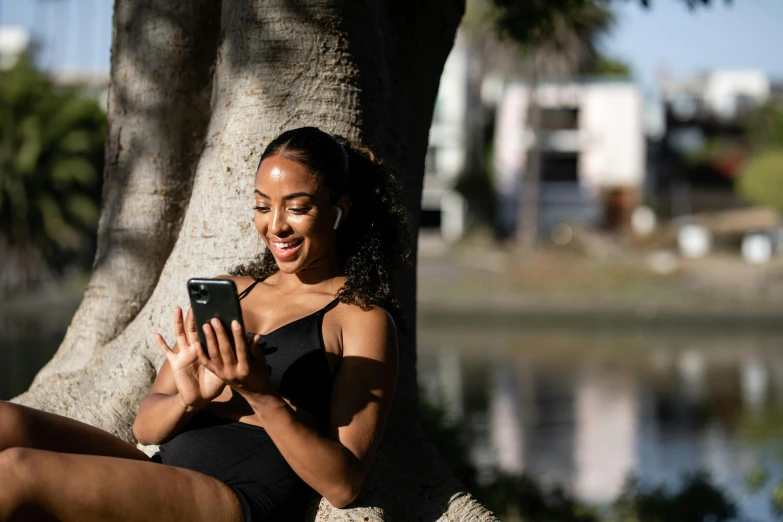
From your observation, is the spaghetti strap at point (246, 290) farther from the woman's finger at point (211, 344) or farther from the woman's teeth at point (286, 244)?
the woman's finger at point (211, 344)

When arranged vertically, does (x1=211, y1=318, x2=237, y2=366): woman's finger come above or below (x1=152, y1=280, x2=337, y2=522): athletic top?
above

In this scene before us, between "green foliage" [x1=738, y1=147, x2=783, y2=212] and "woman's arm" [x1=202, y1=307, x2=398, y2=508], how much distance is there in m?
37.4

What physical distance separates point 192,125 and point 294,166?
1914mm

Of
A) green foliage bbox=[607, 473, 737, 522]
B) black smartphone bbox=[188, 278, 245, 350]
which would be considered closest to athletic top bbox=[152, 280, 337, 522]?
black smartphone bbox=[188, 278, 245, 350]

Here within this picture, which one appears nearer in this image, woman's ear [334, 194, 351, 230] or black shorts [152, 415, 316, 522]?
black shorts [152, 415, 316, 522]

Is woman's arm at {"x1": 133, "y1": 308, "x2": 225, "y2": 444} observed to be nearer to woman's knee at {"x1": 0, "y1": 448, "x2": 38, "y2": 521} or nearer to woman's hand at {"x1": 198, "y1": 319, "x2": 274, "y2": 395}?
woman's hand at {"x1": 198, "y1": 319, "x2": 274, "y2": 395}

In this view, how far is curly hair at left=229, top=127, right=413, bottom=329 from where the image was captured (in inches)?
113

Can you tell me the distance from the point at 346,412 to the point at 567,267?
1071 inches

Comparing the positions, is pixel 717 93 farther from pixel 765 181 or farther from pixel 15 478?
pixel 15 478

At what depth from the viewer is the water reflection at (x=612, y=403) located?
960cm

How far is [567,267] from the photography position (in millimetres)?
29422

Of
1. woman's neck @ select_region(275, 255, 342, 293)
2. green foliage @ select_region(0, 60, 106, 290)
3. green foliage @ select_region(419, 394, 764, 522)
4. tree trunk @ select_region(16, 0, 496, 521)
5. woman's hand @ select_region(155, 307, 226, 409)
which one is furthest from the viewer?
green foliage @ select_region(0, 60, 106, 290)

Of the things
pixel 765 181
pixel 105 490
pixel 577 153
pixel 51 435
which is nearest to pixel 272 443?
pixel 105 490

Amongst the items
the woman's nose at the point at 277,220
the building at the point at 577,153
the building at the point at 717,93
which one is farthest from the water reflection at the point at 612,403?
the building at the point at 717,93
